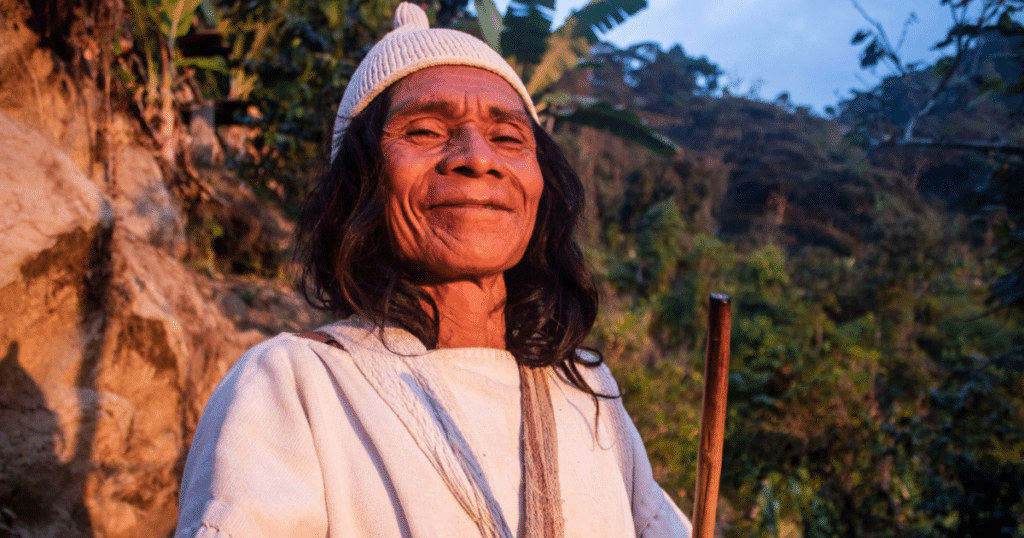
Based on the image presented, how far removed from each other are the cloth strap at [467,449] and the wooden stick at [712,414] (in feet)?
0.82

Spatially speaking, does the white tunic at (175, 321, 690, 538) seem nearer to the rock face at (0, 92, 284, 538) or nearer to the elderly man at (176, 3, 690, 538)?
the elderly man at (176, 3, 690, 538)

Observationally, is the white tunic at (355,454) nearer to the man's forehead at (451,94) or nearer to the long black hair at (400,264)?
the long black hair at (400,264)

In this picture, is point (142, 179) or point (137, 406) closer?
point (137, 406)

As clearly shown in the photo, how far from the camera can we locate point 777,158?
37312 mm

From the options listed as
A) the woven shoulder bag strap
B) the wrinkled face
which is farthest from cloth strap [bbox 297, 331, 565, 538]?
the wrinkled face

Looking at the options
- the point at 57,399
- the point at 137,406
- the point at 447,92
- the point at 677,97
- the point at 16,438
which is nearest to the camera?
the point at 447,92

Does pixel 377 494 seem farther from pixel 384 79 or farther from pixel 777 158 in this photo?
pixel 777 158

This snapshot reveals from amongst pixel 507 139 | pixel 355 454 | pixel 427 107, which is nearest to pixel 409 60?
pixel 427 107

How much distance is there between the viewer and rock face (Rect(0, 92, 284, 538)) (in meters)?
2.21

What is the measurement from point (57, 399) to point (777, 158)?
39.8 metres

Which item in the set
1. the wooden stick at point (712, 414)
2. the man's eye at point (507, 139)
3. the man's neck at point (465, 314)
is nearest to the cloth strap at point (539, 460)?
the man's neck at point (465, 314)

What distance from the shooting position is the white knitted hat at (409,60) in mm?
1296

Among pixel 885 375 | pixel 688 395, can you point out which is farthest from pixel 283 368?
pixel 885 375

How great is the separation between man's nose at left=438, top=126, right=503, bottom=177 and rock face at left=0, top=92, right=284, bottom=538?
190 centimetres
